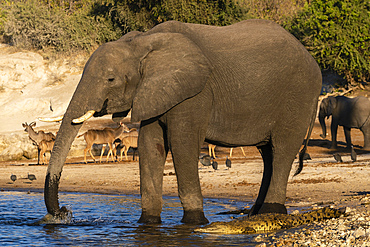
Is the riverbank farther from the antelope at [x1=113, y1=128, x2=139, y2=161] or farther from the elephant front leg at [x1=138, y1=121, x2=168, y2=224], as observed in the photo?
the elephant front leg at [x1=138, y1=121, x2=168, y2=224]

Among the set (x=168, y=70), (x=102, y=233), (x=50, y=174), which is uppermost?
(x=168, y=70)

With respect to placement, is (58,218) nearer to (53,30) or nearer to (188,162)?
(188,162)

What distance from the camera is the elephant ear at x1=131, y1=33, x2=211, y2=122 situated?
7.75m

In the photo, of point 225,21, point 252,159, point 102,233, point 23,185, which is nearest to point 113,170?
point 23,185

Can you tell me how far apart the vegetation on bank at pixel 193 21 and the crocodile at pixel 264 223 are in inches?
1041

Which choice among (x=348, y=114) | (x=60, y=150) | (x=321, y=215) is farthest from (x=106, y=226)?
(x=348, y=114)

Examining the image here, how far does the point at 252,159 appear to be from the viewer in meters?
20.6

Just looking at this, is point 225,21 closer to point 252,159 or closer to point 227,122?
point 252,159

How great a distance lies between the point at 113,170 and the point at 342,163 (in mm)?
7309

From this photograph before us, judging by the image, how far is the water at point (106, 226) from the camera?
7.57 meters

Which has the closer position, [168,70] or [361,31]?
[168,70]

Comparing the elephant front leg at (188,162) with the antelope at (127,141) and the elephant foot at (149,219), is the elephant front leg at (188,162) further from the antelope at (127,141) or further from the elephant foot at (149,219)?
the antelope at (127,141)

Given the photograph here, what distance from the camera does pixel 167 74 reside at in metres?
7.85

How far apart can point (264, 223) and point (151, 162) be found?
1842mm
